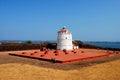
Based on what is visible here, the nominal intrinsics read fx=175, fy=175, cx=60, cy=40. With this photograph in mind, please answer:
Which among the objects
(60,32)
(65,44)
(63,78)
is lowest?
(63,78)

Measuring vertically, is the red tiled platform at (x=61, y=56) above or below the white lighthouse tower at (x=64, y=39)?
below

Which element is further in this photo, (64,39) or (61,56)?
(64,39)

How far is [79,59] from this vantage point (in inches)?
644

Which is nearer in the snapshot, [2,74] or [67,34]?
[2,74]

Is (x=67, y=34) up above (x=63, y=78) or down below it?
above

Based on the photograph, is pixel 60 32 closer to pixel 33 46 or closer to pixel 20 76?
pixel 33 46

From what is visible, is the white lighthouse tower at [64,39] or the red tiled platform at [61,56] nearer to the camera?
the red tiled platform at [61,56]

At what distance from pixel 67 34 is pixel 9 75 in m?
16.4

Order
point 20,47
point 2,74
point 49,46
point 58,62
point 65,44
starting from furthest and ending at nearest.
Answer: point 49,46
point 20,47
point 65,44
point 58,62
point 2,74

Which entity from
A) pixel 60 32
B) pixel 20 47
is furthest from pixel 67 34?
pixel 20 47

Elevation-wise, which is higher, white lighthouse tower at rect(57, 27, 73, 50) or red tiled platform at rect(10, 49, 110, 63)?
white lighthouse tower at rect(57, 27, 73, 50)

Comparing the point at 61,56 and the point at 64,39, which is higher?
the point at 64,39

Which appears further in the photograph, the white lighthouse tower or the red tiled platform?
the white lighthouse tower

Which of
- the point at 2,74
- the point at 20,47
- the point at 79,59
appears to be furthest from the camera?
the point at 20,47
